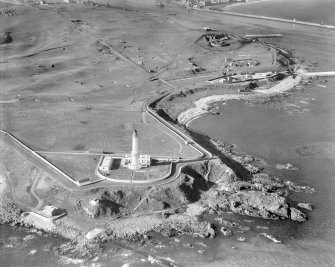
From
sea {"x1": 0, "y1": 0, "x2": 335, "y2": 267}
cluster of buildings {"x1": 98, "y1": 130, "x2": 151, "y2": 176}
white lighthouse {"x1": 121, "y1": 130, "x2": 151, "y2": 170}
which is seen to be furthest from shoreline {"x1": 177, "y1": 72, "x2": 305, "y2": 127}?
cluster of buildings {"x1": 98, "y1": 130, "x2": 151, "y2": 176}

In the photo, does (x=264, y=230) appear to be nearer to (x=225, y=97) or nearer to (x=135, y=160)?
(x=135, y=160)

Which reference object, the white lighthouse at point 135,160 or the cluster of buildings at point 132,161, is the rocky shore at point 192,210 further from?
the cluster of buildings at point 132,161

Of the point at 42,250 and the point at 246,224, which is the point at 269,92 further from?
the point at 42,250

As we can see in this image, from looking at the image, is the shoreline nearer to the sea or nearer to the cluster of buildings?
the sea

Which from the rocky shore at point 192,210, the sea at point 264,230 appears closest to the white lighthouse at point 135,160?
the rocky shore at point 192,210

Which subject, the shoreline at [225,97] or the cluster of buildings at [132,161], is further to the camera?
the shoreline at [225,97]

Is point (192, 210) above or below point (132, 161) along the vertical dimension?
below

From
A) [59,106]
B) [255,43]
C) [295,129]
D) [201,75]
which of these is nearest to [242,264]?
[295,129]

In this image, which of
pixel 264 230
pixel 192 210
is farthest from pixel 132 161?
pixel 264 230
